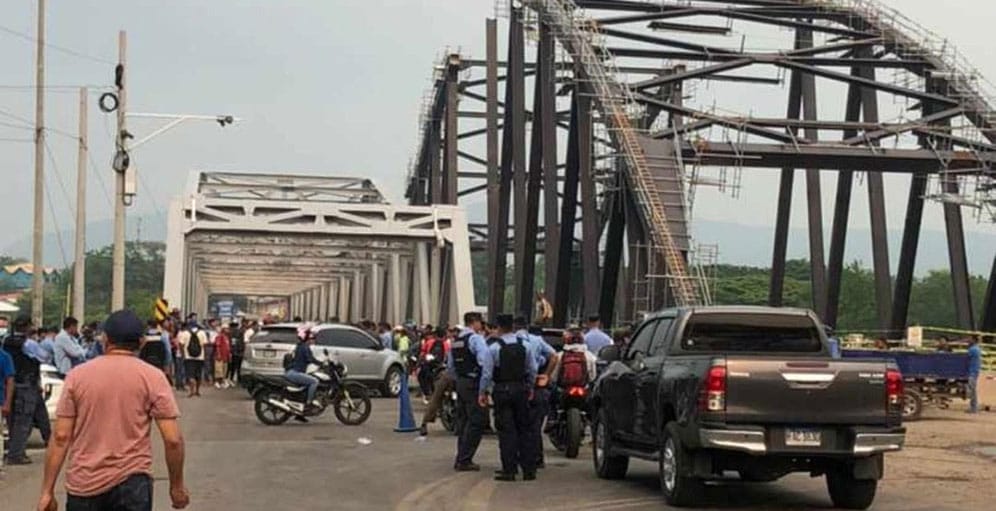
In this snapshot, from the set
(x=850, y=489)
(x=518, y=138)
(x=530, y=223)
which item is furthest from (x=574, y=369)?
(x=518, y=138)

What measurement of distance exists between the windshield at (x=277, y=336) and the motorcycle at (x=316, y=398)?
692cm

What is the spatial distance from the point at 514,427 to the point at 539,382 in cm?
119

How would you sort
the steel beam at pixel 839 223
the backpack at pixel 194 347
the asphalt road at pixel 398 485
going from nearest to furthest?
the asphalt road at pixel 398 485
the backpack at pixel 194 347
the steel beam at pixel 839 223

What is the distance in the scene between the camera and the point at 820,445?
37.6ft

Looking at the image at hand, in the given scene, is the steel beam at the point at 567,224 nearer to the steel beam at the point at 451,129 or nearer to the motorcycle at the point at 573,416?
the steel beam at the point at 451,129

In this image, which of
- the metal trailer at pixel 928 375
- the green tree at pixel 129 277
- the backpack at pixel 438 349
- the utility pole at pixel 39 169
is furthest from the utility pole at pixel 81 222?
the green tree at pixel 129 277

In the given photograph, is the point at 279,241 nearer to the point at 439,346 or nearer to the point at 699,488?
the point at 439,346

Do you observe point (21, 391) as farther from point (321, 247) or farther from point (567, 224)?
point (321, 247)

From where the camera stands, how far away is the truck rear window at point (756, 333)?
13.1 m

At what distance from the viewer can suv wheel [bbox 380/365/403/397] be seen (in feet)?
99.8

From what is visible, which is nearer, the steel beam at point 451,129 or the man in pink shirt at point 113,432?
the man in pink shirt at point 113,432

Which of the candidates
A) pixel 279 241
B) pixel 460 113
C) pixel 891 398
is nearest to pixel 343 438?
pixel 891 398

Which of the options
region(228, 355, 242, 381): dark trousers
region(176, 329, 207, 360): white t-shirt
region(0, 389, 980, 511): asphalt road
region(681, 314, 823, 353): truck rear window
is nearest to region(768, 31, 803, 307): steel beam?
region(228, 355, 242, 381): dark trousers

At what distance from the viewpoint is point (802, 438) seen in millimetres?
11461
